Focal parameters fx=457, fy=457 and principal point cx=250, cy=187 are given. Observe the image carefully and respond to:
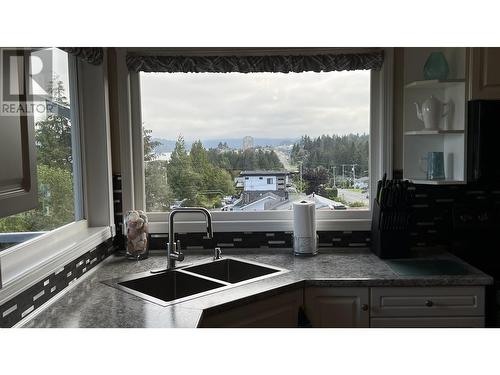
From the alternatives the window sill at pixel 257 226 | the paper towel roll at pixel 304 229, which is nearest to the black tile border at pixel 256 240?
the window sill at pixel 257 226

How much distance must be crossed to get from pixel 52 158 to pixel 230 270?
1.03 meters

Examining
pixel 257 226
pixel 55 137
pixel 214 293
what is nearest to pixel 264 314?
pixel 214 293

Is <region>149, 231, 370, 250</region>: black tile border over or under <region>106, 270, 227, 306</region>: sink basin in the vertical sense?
over

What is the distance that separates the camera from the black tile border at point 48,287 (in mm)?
1509

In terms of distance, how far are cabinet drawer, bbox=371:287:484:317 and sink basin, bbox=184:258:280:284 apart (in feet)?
1.92

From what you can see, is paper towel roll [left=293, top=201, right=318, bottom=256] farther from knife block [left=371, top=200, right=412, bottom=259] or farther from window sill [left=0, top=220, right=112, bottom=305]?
window sill [left=0, top=220, right=112, bottom=305]

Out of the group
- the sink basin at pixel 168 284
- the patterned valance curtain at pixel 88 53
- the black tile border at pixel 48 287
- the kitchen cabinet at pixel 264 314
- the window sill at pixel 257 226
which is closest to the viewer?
the black tile border at pixel 48 287

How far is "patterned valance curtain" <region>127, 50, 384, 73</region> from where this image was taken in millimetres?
2496

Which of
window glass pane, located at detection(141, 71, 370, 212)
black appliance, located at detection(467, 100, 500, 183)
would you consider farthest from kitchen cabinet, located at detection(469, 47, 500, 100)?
window glass pane, located at detection(141, 71, 370, 212)

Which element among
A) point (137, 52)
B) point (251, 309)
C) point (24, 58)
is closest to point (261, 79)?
point (137, 52)

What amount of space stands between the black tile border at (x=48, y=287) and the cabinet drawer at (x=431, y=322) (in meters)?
1.35

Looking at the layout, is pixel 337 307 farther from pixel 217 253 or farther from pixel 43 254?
pixel 43 254

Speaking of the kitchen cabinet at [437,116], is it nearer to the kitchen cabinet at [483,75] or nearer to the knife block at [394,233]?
the kitchen cabinet at [483,75]

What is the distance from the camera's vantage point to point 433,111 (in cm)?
239
